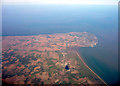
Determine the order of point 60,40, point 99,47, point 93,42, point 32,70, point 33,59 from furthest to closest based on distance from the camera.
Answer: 1. point 60,40
2. point 93,42
3. point 99,47
4. point 33,59
5. point 32,70

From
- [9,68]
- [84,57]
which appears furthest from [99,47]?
[9,68]

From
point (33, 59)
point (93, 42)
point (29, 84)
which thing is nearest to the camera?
point (29, 84)

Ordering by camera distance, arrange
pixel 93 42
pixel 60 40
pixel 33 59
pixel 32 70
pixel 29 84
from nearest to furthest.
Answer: pixel 29 84 → pixel 32 70 → pixel 33 59 → pixel 93 42 → pixel 60 40

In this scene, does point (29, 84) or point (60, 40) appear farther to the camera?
point (60, 40)

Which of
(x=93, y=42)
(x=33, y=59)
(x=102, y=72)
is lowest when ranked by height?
(x=102, y=72)

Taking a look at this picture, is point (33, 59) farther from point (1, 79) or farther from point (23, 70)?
point (1, 79)

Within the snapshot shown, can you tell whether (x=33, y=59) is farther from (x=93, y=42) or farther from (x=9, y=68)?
(x=93, y=42)

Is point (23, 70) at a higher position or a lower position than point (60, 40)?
lower

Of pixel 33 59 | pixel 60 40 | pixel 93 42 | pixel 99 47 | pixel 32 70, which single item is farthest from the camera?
pixel 60 40

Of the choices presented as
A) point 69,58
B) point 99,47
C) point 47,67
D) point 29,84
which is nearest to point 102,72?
point 69,58
